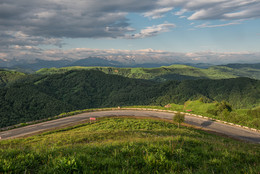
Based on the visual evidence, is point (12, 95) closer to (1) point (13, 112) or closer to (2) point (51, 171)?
(1) point (13, 112)

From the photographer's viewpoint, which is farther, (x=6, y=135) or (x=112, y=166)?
(x=6, y=135)

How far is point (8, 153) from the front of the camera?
620 centimetres

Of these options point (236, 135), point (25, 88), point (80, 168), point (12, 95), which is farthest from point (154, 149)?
point (25, 88)

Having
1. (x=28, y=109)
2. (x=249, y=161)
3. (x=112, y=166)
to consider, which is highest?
(x=112, y=166)

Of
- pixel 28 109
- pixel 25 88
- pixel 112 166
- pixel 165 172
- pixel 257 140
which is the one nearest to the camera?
pixel 165 172

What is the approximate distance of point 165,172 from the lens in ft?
15.6

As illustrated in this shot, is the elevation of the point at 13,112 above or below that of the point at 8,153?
below

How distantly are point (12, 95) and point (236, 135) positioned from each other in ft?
645

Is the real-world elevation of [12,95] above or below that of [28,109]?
above

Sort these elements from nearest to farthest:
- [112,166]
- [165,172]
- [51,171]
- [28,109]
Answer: [51,171] < [165,172] < [112,166] < [28,109]

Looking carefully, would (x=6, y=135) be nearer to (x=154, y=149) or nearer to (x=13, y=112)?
(x=154, y=149)

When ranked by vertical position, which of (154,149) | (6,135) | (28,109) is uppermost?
(154,149)

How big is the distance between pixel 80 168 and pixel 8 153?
423 cm

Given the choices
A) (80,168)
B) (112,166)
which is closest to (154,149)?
(112,166)
